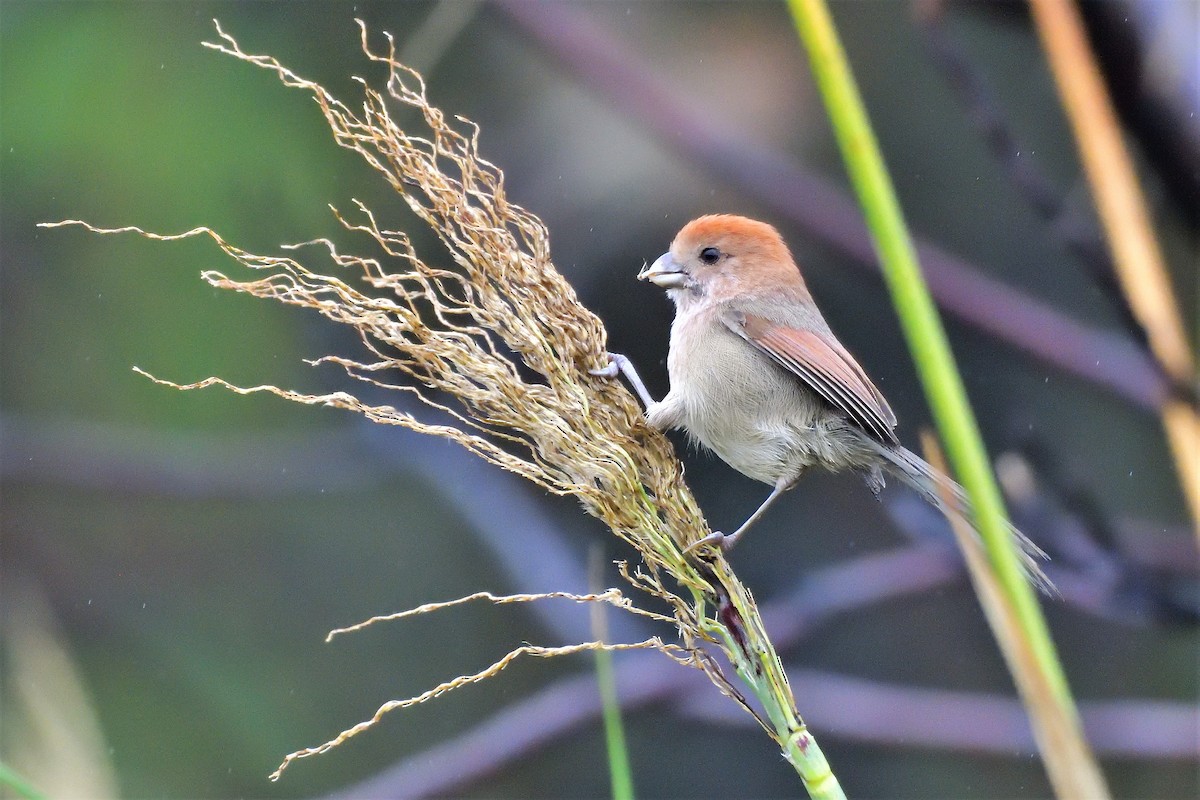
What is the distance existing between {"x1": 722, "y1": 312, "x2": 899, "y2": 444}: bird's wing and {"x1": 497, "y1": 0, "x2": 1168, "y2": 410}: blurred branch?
1080 mm

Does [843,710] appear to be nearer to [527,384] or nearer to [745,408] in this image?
[745,408]

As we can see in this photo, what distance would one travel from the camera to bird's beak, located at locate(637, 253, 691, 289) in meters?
2.27

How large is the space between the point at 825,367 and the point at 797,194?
130cm

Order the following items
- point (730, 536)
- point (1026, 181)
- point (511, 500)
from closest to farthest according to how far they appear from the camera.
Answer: point (730, 536) < point (1026, 181) < point (511, 500)

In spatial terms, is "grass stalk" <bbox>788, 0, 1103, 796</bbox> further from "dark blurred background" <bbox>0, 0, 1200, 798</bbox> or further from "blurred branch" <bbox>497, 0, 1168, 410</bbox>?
"blurred branch" <bbox>497, 0, 1168, 410</bbox>

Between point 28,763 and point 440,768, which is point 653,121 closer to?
point 440,768

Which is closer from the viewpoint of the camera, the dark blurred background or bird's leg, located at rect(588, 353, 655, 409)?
bird's leg, located at rect(588, 353, 655, 409)

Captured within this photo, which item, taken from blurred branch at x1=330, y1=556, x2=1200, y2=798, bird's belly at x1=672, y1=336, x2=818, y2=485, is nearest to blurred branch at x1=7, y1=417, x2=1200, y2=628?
blurred branch at x1=330, y1=556, x2=1200, y2=798

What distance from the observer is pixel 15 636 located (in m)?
3.57

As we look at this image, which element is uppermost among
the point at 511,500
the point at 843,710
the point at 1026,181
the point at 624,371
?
the point at 1026,181

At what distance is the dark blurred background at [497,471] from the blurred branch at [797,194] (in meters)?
0.01

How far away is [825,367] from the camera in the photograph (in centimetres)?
206

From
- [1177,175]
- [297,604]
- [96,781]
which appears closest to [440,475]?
[297,604]

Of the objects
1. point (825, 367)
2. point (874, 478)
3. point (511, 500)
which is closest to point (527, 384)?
point (825, 367)
